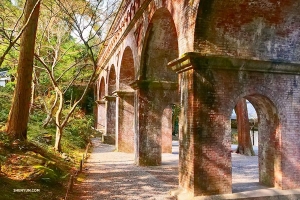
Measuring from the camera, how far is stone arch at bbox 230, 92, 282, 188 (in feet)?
24.8

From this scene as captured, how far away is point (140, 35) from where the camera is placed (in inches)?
479

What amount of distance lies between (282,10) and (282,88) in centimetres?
197

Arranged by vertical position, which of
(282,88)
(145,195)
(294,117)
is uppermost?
(282,88)

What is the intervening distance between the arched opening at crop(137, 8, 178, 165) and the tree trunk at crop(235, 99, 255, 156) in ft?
17.8

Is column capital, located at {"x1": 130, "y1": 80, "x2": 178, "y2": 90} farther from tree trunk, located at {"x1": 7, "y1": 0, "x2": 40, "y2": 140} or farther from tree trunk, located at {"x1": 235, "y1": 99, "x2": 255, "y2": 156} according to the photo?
tree trunk, located at {"x1": 235, "y1": 99, "x2": 255, "y2": 156}

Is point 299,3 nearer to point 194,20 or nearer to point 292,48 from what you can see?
point 292,48

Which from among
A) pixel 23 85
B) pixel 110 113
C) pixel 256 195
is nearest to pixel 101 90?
pixel 110 113

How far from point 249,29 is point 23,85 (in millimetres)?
6705

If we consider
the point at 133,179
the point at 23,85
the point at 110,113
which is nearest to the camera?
the point at 23,85

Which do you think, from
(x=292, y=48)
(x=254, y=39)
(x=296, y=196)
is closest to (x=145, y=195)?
(x=296, y=196)

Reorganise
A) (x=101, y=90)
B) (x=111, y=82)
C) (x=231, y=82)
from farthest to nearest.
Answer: (x=101, y=90), (x=111, y=82), (x=231, y=82)

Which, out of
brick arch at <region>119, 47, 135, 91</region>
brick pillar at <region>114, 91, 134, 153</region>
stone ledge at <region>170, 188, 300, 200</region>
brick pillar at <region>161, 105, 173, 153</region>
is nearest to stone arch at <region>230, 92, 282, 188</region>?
stone ledge at <region>170, 188, 300, 200</region>

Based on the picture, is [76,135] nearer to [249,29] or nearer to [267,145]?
[267,145]

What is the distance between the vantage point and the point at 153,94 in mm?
12203
